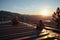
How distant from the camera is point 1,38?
481 inches

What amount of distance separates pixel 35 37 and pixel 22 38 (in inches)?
70.4

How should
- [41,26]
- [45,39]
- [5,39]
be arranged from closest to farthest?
1. [5,39]
2. [45,39]
3. [41,26]

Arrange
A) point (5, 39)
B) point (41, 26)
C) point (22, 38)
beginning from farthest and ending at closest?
1. point (41, 26)
2. point (22, 38)
3. point (5, 39)

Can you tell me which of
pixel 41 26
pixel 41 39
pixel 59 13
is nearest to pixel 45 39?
pixel 41 39

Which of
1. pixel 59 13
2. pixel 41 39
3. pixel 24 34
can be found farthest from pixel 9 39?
pixel 59 13

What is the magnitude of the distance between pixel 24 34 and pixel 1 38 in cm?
292

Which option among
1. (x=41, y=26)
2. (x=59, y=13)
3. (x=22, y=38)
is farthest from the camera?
(x=59, y=13)

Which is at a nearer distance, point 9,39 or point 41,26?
point 9,39

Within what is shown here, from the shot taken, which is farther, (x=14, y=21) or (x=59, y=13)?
(x=59, y=13)

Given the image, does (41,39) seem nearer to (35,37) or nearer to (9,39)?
(35,37)

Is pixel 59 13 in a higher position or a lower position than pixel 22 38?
higher

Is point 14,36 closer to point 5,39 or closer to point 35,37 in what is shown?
point 5,39

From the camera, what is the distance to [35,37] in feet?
47.0

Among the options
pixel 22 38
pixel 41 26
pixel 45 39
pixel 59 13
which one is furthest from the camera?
pixel 59 13
